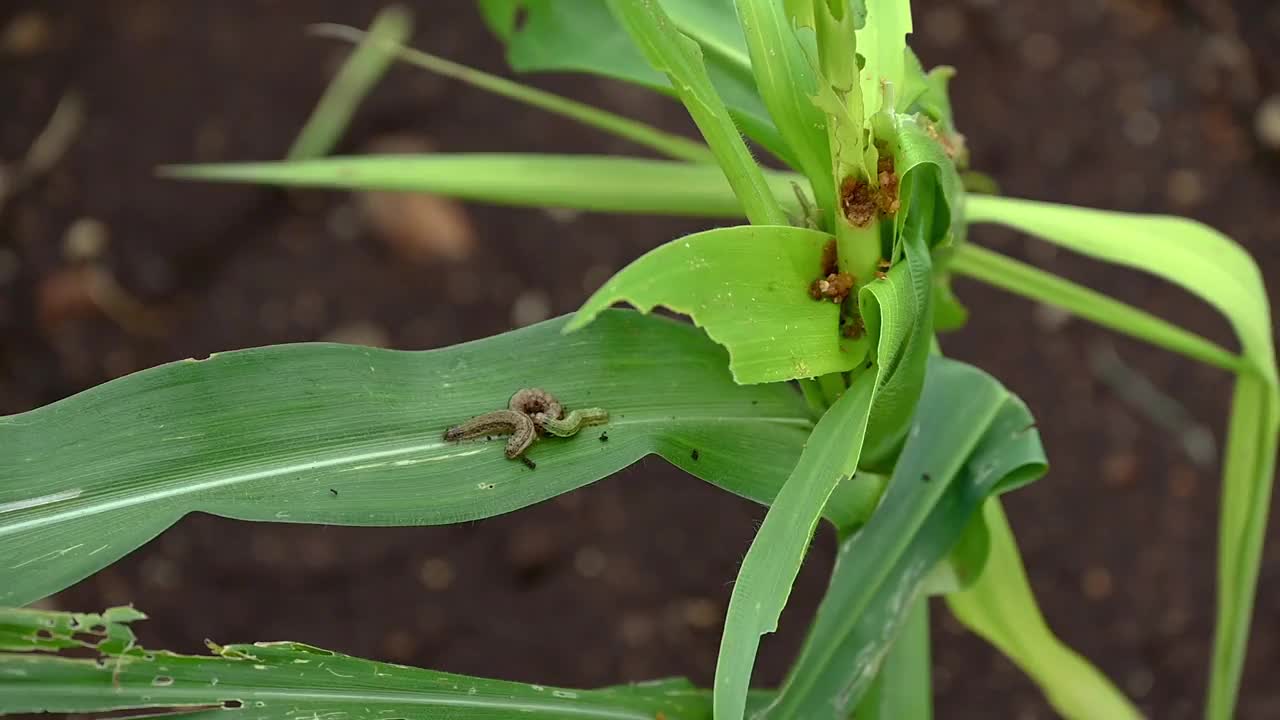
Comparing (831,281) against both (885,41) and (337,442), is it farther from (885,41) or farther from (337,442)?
(337,442)

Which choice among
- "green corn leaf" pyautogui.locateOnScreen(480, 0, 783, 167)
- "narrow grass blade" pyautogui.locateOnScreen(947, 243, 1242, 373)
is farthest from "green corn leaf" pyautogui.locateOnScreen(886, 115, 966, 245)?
"narrow grass blade" pyautogui.locateOnScreen(947, 243, 1242, 373)

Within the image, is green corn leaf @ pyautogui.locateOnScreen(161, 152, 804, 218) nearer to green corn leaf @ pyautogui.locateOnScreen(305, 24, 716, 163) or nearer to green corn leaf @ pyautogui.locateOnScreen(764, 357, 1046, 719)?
green corn leaf @ pyautogui.locateOnScreen(305, 24, 716, 163)

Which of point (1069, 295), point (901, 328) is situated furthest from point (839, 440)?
point (1069, 295)

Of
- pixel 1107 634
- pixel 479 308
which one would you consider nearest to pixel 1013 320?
pixel 1107 634

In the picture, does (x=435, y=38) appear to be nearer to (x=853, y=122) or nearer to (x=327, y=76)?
(x=327, y=76)

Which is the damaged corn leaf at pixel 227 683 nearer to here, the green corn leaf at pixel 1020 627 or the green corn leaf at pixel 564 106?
the green corn leaf at pixel 1020 627

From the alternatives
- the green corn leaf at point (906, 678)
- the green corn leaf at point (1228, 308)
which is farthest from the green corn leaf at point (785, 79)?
the green corn leaf at point (906, 678)
